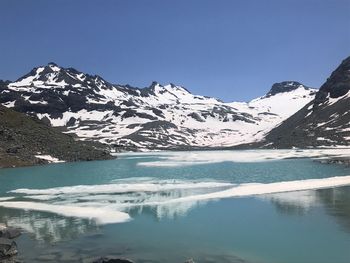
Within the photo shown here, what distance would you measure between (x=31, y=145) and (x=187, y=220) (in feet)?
352

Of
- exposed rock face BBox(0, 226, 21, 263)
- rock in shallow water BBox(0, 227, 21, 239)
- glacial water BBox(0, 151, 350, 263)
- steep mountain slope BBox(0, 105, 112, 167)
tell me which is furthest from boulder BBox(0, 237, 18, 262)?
steep mountain slope BBox(0, 105, 112, 167)

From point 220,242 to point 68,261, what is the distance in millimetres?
10325

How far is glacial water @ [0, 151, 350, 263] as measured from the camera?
29.8 m

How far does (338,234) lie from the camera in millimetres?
33375

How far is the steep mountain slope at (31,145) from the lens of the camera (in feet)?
411

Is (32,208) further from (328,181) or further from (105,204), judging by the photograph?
(328,181)

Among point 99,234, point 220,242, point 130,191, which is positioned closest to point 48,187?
point 130,191

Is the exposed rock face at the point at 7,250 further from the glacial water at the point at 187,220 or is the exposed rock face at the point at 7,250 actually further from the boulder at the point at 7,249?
the glacial water at the point at 187,220

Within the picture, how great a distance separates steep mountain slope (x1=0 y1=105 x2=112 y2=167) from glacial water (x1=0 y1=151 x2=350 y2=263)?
60397 millimetres

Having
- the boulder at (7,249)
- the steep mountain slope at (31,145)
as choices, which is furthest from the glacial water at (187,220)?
the steep mountain slope at (31,145)

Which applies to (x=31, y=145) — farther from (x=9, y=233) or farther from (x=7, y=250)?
(x=7, y=250)

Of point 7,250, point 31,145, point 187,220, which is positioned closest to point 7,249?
point 7,250

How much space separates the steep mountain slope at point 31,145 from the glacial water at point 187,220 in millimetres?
60397

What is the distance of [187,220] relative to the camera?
40.2 metres
